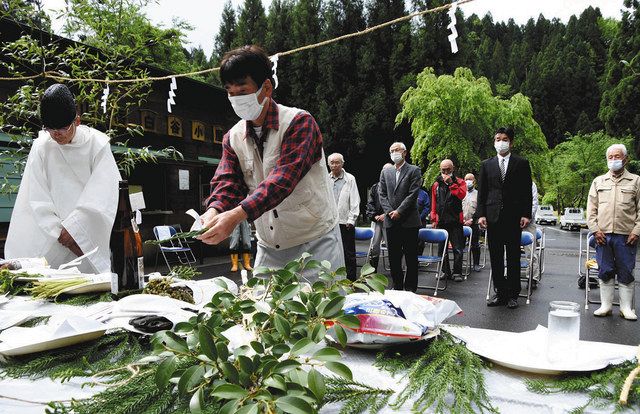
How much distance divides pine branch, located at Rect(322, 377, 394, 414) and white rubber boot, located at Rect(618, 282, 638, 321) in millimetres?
5753

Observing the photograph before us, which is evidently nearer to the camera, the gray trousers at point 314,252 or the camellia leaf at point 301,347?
the camellia leaf at point 301,347

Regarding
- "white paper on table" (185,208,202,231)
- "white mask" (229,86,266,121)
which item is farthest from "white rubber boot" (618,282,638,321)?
"white paper on table" (185,208,202,231)

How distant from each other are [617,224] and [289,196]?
480cm

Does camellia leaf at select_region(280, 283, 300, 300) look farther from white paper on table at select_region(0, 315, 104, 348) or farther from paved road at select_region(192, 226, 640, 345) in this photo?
paved road at select_region(192, 226, 640, 345)

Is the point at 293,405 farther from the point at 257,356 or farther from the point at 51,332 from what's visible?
the point at 51,332

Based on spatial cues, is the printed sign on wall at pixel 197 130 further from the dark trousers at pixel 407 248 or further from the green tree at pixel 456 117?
the green tree at pixel 456 117

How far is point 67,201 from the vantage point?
294cm

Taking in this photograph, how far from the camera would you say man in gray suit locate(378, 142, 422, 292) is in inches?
267

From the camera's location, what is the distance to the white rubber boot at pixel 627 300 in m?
5.62

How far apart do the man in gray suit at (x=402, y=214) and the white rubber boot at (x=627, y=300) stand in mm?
2434

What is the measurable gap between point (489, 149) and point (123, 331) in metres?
22.3

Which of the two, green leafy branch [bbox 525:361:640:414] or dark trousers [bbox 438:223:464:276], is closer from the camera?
green leafy branch [bbox 525:361:640:414]

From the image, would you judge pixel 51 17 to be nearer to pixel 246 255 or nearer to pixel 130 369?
pixel 130 369

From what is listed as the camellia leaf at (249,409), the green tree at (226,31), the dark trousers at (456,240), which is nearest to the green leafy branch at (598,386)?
the camellia leaf at (249,409)
